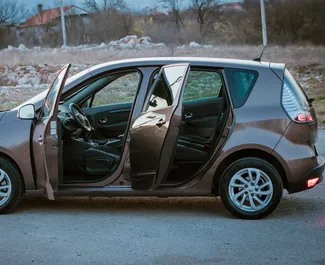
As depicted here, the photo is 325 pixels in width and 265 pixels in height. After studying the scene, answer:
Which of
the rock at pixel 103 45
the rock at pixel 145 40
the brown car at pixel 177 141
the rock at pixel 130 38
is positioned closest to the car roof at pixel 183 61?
the brown car at pixel 177 141

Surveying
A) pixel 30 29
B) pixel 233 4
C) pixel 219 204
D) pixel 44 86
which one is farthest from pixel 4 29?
pixel 219 204

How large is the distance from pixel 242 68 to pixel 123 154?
4.76 feet

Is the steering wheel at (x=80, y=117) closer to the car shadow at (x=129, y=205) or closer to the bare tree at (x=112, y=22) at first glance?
the car shadow at (x=129, y=205)

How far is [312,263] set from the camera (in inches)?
215

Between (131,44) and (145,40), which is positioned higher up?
(145,40)

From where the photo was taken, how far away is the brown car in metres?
6.86

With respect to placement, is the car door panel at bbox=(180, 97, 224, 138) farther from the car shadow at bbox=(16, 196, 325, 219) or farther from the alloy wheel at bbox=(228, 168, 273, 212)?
the alloy wheel at bbox=(228, 168, 273, 212)

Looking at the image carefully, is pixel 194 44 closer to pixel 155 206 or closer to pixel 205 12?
pixel 205 12

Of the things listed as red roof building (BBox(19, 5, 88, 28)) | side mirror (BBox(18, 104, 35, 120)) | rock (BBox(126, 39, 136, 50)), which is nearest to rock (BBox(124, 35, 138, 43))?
rock (BBox(126, 39, 136, 50))

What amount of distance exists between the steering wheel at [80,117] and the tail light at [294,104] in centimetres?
217

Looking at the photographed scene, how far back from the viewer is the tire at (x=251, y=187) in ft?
22.5

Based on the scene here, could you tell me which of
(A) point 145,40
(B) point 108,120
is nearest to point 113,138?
(B) point 108,120

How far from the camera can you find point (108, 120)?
8414mm

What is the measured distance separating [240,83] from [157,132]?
0.98 metres
